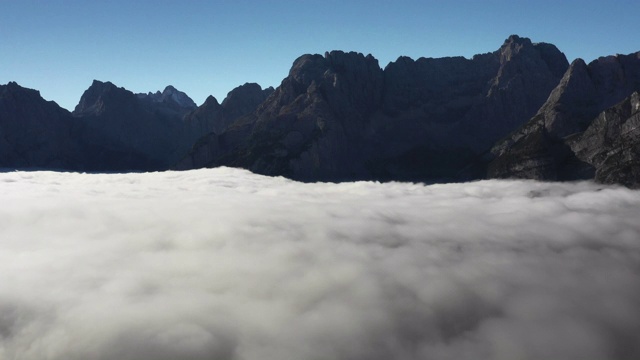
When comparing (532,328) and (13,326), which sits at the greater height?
(13,326)

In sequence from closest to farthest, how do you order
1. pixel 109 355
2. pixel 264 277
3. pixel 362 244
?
pixel 109 355, pixel 264 277, pixel 362 244

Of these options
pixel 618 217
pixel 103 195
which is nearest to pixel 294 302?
pixel 103 195

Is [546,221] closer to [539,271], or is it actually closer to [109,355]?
[539,271]

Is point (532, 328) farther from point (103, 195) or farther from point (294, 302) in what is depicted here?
point (103, 195)

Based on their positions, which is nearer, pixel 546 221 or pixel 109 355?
pixel 109 355

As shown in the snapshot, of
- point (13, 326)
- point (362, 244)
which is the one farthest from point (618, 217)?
point (13, 326)

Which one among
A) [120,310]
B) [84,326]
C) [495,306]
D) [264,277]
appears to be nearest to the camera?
[84,326]
